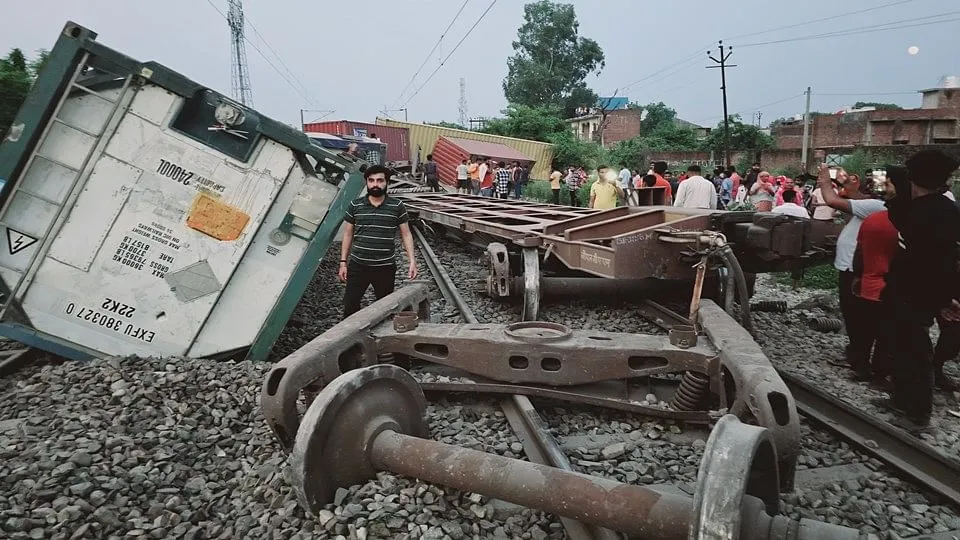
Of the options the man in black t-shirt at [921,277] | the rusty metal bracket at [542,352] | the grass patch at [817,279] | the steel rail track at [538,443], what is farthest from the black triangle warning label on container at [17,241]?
the grass patch at [817,279]

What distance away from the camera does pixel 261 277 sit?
4.99 m

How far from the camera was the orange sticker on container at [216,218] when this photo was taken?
188 inches

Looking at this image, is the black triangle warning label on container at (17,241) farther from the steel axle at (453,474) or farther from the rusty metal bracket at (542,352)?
the steel axle at (453,474)

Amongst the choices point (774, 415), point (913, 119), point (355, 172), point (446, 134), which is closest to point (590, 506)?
point (774, 415)

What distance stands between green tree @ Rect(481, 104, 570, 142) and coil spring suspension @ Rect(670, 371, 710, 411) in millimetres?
39492

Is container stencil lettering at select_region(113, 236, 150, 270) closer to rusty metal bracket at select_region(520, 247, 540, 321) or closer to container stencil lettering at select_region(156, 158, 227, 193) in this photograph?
container stencil lettering at select_region(156, 158, 227, 193)

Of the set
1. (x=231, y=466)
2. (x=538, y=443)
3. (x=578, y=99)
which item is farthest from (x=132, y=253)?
(x=578, y=99)

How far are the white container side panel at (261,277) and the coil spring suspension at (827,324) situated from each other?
530cm

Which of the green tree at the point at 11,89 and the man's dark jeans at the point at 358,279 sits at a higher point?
the green tree at the point at 11,89

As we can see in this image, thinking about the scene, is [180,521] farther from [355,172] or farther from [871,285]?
[871,285]

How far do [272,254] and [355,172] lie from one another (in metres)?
1.02

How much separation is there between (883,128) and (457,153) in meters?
24.9

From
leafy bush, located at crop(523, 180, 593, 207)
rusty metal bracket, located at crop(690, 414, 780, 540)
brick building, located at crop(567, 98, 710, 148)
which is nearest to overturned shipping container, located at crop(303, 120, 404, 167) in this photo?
leafy bush, located at crop(523, 180, 593, 207)

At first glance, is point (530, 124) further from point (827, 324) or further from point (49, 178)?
point (49, 178)
